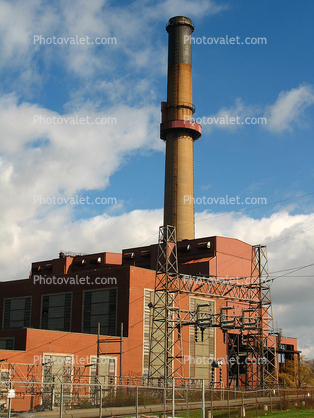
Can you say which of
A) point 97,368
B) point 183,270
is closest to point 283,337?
point 183,270

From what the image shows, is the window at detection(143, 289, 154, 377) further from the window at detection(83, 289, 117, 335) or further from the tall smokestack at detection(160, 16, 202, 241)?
the tall smokestack at detection(160, 16, 202, 241)

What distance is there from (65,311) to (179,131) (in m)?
29.1

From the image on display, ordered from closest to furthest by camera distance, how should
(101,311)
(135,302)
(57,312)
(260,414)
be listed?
(260,414)
(135,302)
(101,311)
(57,312)

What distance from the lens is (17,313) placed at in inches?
2242

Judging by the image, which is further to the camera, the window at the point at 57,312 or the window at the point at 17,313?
the window at the point at 17,313

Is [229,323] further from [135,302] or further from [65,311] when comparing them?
[65,311]

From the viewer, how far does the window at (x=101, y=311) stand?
48.5 m

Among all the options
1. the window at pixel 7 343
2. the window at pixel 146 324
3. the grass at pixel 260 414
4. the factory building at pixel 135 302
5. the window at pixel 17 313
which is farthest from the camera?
the window at pixel 17 313

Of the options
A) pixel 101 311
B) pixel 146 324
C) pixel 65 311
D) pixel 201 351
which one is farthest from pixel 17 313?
pixel 201 351

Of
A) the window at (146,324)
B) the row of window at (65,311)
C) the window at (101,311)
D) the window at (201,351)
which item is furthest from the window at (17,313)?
the window at (201,351)

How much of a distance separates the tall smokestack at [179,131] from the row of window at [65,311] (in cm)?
1660

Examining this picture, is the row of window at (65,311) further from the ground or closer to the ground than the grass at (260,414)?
further from the ground

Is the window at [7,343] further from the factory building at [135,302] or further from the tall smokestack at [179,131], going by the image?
the tall smokestack at [179,131]

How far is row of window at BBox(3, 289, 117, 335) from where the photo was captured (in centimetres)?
4891
